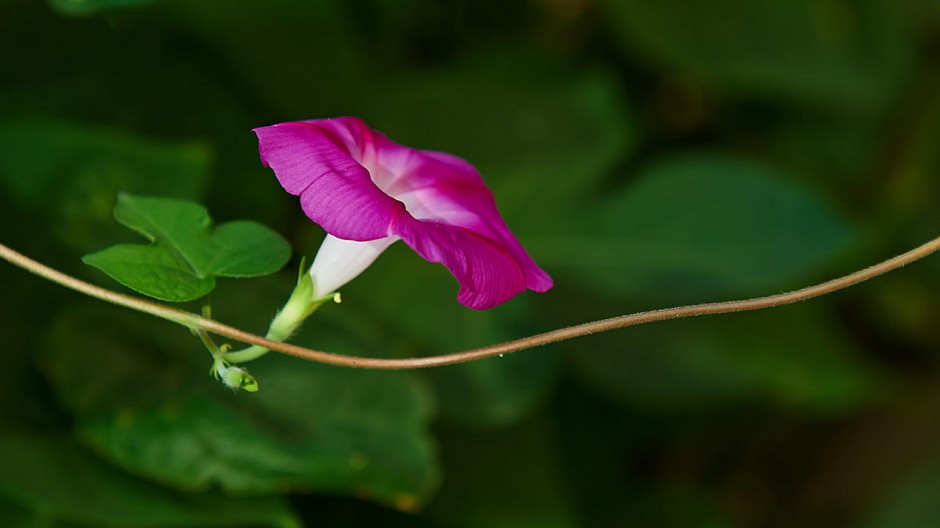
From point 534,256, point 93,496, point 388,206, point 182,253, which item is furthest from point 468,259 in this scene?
point 534,256

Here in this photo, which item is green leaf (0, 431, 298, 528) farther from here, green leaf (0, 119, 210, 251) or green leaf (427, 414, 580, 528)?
green leaf (427, 414, 580, 528)

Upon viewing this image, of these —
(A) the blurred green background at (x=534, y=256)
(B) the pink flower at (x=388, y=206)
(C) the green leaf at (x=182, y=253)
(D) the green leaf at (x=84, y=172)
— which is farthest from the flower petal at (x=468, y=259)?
(D) the green leaf at (x=84, y=172)

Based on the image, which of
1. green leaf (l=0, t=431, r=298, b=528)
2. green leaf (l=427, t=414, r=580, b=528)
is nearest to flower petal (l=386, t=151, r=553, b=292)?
green leaf (l=0, t=431, r=298, b=528)

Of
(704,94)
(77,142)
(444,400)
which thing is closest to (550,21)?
(704,94)

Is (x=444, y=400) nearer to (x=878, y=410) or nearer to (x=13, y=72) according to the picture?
(x=13, y=72)

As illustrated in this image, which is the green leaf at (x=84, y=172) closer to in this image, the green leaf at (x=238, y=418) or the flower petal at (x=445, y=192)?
the green leaf at (x=238, y=418)

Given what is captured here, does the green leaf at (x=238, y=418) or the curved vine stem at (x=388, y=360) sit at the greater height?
the curved vine stem at (x=388, y=360)

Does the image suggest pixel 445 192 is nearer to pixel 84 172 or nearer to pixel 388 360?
pixel 388 360
